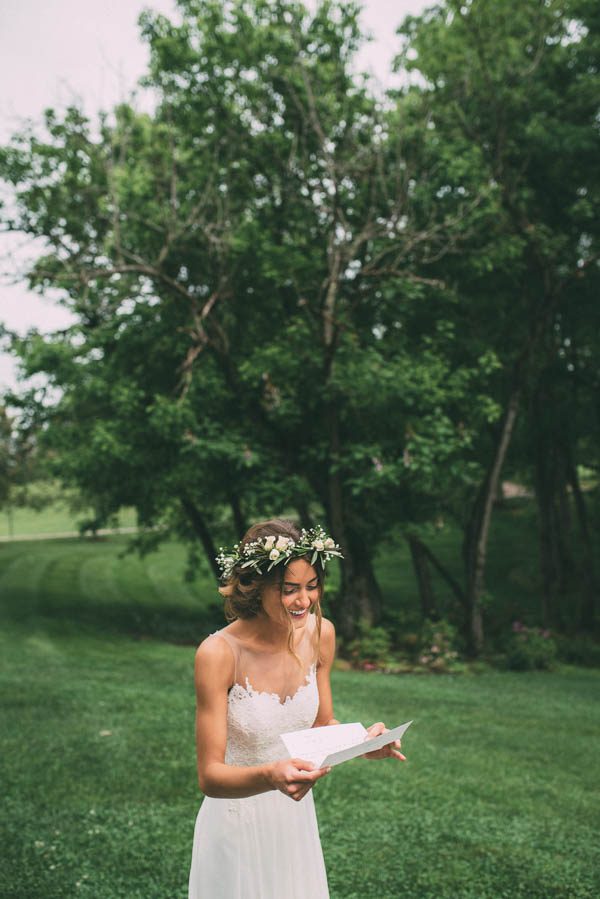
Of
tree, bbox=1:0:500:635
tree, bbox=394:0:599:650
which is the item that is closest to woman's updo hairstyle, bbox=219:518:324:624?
tree, bbox=1:0:500:635

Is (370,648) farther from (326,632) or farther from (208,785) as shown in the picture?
(208,785)

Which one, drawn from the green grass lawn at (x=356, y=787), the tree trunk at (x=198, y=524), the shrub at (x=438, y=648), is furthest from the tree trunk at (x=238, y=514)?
Result: the shrub at (x=438, y=648)

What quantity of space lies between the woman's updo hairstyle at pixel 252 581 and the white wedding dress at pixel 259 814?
0.28 feet

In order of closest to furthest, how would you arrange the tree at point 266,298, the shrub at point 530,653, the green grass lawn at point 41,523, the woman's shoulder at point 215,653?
the woman's shoulder at point 215,653 → the tree at point 266,298 → the shrub at point 530,653 → the green grass lawn at point 41,523

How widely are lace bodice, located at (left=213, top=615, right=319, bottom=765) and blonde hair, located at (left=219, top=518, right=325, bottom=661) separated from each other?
0.09 meters

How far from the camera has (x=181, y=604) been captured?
28062mm

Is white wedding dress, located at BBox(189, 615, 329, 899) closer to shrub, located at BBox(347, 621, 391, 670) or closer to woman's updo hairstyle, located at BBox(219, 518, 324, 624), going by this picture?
woman's updo hairstyle, located at BBox(219, 518, 324, 624)

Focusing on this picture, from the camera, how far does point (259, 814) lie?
10.3ft

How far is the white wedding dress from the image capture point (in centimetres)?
303

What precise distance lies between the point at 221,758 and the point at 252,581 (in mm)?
608

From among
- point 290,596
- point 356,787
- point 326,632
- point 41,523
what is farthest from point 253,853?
point 41,523

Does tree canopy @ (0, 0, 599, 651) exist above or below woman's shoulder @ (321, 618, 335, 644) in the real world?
above

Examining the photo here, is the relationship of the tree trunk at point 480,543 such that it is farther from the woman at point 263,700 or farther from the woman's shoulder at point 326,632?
the woman at point 263,700

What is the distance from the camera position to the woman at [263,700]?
301 centimetres
